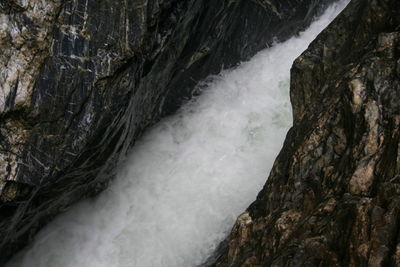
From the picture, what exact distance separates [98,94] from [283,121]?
382 cm

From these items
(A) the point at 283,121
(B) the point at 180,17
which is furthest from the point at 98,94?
(A) the point at 283,121

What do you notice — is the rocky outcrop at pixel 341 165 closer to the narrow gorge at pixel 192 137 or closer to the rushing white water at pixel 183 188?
the narrow gorge at pixel 192 137

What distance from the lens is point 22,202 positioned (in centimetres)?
630

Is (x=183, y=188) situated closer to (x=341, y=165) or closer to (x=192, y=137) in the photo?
(x=192, y=137)

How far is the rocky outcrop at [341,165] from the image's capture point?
13.6ft

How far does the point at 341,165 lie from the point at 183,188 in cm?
386

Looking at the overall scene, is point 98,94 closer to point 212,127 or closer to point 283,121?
point 212,127

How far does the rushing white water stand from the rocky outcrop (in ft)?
5.83

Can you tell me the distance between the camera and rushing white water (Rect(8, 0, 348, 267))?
7.61 metres

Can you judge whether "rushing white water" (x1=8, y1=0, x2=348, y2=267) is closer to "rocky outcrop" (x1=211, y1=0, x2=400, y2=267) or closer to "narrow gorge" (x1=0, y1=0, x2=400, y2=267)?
"narrow gorge" (x1=0, y1=0, x2=400, y2=267)

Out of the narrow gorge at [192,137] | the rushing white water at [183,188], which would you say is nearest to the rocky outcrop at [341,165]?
the narrow gorge at [192,137]

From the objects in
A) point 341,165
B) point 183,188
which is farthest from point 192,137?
point 341,165

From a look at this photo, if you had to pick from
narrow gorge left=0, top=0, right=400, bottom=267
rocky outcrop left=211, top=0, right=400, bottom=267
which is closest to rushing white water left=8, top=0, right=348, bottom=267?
narrow gorge left=0, top=0, right=400, bottom=267

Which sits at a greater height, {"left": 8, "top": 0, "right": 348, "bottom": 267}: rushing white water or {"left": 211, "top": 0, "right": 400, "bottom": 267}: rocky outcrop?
{"left": 211, "top": 0, "right": 400, "bottom": 267}: rocky outcrop
